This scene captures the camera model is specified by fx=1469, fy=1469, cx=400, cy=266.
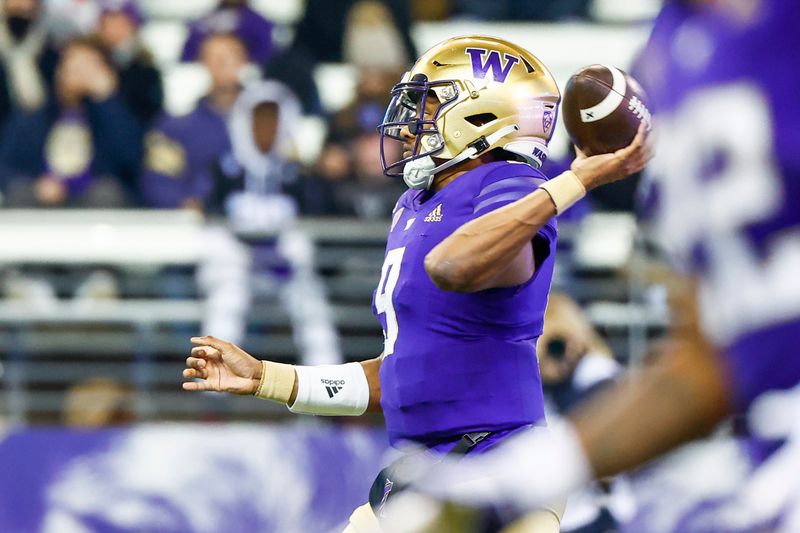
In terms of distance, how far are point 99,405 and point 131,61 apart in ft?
8.12

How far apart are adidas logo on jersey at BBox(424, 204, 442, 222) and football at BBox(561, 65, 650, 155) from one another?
1.49ft

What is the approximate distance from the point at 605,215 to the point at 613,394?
19.8 ft

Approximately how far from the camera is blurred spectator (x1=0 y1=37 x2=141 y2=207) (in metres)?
8.70

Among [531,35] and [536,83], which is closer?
[536,83]

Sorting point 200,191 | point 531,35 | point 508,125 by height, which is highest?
point 531,35

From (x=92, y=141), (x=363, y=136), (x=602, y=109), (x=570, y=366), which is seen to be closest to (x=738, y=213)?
(x=602, y=109)

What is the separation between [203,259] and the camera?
→ 808 centimetres

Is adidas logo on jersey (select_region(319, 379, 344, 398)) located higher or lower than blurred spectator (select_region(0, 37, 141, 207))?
lower

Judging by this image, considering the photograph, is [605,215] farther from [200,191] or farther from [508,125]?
[508,125]

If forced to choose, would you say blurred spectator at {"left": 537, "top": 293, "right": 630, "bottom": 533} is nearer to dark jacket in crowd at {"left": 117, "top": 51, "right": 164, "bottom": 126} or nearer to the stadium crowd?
the stadium crowd

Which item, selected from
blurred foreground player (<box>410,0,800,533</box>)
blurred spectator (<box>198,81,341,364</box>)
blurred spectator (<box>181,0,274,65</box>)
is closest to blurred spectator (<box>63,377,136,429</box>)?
blurred spectator (<box>198,81,341,364</box>)

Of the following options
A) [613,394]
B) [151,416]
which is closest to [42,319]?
[151,416]

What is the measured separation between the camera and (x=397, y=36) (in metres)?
9.30

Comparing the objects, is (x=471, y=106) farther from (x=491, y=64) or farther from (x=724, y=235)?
(x=724, y=235)
